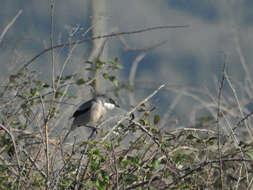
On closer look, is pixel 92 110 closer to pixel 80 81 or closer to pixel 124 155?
pixel 80 81

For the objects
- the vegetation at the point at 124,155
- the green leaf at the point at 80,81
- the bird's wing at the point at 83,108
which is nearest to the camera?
the vegetation at the point at 124,155

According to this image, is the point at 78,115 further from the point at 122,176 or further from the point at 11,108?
the point at 122,176

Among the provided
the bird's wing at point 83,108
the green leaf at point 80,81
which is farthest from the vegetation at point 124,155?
the bird's wing at point 83,108

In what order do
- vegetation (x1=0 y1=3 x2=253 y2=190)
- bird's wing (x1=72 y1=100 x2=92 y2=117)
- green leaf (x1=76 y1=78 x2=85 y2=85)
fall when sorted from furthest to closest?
bird's wing (x1=72 y1=100 x2=92 y2=117), green leaf (x1=76 y1=78 x2=85 y2=85), vegetation (x1=0 y1=3 x2=253 y2=190)

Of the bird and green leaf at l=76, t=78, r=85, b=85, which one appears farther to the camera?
the bird

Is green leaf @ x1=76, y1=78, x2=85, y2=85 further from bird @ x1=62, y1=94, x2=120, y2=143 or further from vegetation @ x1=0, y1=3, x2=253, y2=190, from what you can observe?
bird @ x1=62, y1=94, x2=120, y2=143

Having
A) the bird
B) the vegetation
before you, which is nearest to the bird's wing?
the bird

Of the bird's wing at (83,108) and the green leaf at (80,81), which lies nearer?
the green leaf at (80,81)

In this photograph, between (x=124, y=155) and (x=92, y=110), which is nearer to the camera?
(x=124, y=155)

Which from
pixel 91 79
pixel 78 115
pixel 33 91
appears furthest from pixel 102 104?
pixel 33 91

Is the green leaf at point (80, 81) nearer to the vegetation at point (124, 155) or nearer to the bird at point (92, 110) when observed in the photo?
the vegetation at point (124, 155)

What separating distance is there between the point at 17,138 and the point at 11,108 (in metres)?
0.33

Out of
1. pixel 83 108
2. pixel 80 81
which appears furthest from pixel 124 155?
pixel 83 108

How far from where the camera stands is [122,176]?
2590mm
